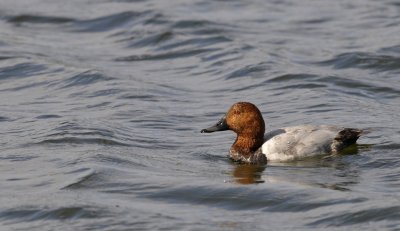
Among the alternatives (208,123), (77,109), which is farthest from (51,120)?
(208,123)

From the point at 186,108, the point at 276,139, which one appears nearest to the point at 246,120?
the point at 276,139

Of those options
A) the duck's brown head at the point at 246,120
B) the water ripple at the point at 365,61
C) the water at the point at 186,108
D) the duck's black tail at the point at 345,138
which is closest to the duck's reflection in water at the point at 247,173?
the water at the point at 186,108

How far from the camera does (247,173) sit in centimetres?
1169

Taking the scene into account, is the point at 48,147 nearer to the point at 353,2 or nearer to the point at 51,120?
the point at 51,120

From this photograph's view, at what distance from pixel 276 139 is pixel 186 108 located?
2.73 m

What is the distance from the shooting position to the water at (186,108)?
9922mm

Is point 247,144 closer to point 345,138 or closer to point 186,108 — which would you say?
point 345,138

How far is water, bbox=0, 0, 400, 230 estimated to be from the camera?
9.92 meters

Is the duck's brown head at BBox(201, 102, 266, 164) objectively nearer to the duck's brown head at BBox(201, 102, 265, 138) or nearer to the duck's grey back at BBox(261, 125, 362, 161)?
the duck's brown head at BBox(201, 102, 265, 138)

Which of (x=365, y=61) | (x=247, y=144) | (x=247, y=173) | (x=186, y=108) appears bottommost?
(x=247, y=173)

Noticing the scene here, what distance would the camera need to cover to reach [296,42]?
18.7m

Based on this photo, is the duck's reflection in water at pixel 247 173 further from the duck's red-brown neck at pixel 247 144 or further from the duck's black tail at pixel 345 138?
the duck's black tail at pixel 345 138

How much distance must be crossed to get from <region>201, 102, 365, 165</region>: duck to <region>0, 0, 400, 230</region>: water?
153 millimetres

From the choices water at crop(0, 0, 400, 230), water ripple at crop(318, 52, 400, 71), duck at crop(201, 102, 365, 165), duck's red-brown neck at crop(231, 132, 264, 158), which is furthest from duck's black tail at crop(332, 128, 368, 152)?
water ripple at crop(318, 52, 400, 71)
